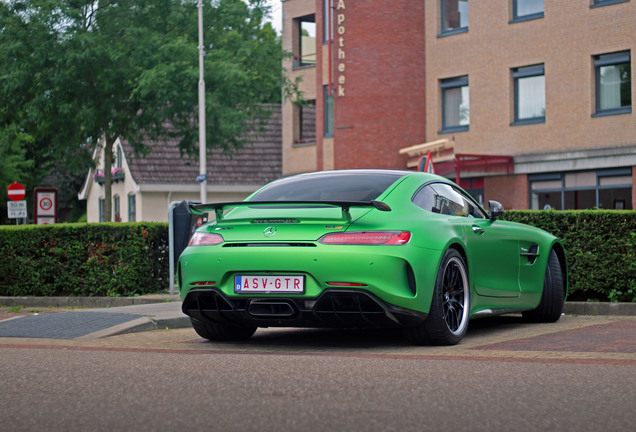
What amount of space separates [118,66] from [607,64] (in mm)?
13570

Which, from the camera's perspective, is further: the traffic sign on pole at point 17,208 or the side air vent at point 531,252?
the traffic sign on pole at point 17,208

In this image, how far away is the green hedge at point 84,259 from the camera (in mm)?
15680

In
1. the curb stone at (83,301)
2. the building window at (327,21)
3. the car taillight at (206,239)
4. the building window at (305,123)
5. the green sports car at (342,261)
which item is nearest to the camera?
the green sports car at (342,261)

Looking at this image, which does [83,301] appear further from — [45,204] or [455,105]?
[455,105]

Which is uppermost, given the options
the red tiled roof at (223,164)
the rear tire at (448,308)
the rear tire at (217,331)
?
the red tiled roof at (223,164)

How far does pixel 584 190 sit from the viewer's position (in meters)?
28.6

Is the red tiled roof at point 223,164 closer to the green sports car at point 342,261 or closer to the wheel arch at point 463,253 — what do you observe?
the green sports car at point 342,261

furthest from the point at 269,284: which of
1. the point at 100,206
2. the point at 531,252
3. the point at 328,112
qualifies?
the point at 100,206

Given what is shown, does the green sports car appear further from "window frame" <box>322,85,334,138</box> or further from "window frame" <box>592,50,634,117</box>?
"window frame" <box>322,85,334,138</box>

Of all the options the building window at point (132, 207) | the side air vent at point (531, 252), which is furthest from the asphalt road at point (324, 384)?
the building window at point (132, 207)

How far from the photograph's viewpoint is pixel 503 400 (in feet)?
18.3

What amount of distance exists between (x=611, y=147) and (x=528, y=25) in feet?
14.5

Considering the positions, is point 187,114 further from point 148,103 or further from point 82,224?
point 82,224

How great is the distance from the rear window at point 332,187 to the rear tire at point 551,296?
2459mm
